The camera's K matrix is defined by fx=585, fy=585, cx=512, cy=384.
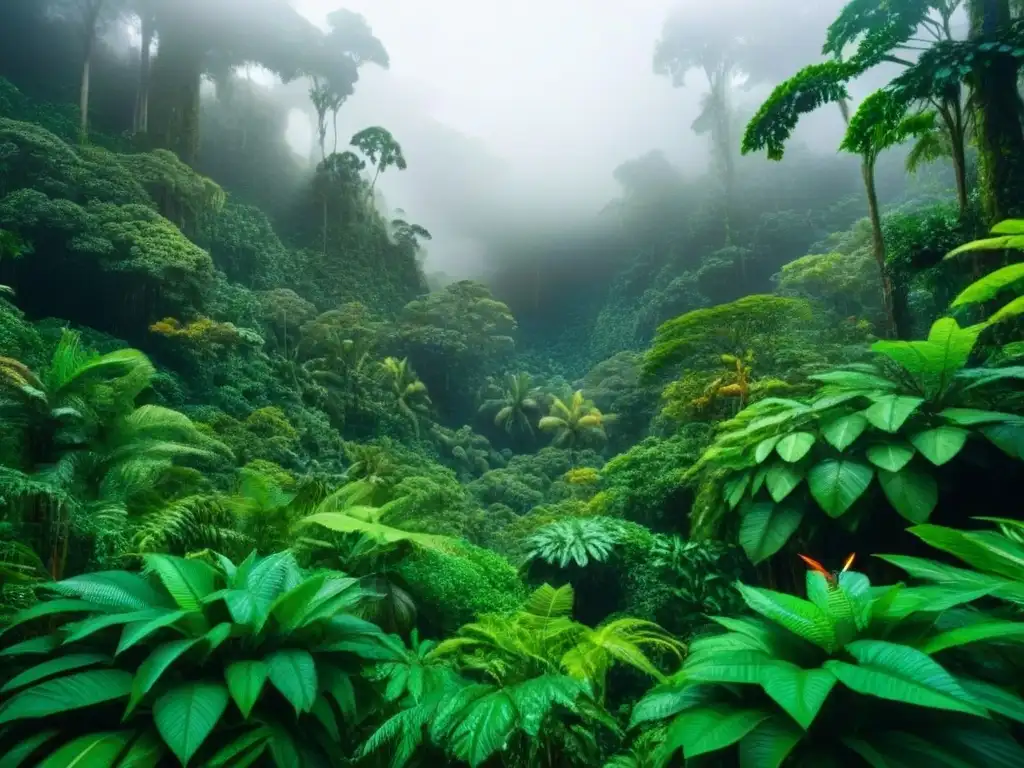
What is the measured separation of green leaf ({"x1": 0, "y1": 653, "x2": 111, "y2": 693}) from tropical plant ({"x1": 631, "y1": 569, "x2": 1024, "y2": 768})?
6.21 ft

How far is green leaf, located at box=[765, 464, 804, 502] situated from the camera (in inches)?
145

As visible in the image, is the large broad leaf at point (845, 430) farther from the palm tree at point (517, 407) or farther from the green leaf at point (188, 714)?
the palm tree at point (517, 407)

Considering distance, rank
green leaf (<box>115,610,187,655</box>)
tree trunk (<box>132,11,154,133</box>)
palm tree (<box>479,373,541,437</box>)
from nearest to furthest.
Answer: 1. green leaf (<box>115,610,187,655</box>)
2. tree trunk (<box>132,11,154,133</box>)
3. palm tree (<box>479,373,541,437</box>)

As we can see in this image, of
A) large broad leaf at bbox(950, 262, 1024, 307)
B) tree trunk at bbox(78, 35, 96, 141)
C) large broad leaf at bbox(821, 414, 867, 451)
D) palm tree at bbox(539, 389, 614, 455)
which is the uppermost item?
tree trunk at bbox(78, 35, 96, 141)

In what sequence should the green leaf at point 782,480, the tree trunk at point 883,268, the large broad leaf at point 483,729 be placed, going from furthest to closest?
1. the tree trunk at point 883,268
2. the green leaf at point 782,480
3. the large broad leaf at point 483,729

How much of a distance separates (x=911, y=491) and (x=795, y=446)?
25.1 inches

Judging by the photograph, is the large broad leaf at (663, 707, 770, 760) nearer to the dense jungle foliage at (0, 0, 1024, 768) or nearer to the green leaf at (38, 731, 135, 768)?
the dense jungle foliage at (0, 0, 1024, 768)

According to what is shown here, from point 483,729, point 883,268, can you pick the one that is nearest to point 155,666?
point 483,729

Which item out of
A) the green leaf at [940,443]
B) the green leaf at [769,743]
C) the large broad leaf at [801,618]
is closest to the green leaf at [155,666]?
the green leaf at [769,743]

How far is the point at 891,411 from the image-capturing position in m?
3.37

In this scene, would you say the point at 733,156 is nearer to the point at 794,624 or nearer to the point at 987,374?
the point at 987,374

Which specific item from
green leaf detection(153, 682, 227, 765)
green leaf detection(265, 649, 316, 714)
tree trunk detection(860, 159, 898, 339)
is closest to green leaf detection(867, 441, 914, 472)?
green leaf detection(265, 649, 316, 714)

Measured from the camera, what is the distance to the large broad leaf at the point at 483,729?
6.84ft

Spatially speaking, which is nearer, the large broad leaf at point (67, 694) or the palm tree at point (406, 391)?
the large broad leaf at point (67, 694)
